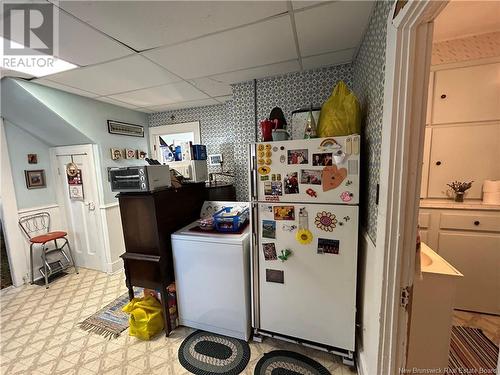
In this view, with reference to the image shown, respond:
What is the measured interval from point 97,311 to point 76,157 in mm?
1924

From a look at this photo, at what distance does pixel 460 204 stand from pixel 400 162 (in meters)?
1.58

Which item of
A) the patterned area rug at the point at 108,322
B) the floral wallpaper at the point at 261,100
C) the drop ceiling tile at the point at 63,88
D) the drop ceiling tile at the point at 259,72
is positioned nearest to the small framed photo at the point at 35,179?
the drop ceiling tile at the point at 63,88

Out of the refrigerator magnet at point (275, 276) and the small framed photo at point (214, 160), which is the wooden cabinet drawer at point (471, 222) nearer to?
the refrigerator magnet at point (275, 276)

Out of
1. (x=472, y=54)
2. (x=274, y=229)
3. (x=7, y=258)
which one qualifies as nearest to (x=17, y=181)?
(x=7, y=258)

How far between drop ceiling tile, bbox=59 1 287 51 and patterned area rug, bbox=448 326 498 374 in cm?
255

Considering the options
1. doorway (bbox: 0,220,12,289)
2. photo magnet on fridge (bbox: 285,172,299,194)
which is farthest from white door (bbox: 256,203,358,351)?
doorway (bbox: 0,220,12,289)

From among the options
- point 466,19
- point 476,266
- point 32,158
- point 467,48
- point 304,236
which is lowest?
point 476,266

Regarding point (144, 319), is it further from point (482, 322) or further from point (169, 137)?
point (482, 322)

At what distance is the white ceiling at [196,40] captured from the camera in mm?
1189

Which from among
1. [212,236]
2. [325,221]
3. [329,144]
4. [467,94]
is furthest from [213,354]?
[467,94]

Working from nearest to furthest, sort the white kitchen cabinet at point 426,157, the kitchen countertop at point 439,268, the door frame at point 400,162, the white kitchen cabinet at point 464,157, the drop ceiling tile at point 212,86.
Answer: the door frame at point 400,162 → the kitchen countertop at point 439,268 → the white kitchen cabinet at point 464,157 → the white kitchen cabinet at point 426,157 → the drop ceiling tile at point 212,86

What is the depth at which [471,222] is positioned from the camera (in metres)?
1.87

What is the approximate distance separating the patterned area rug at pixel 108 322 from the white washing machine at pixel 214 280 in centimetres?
62

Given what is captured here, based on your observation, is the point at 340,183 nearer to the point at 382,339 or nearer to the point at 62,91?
the point at 382,339
